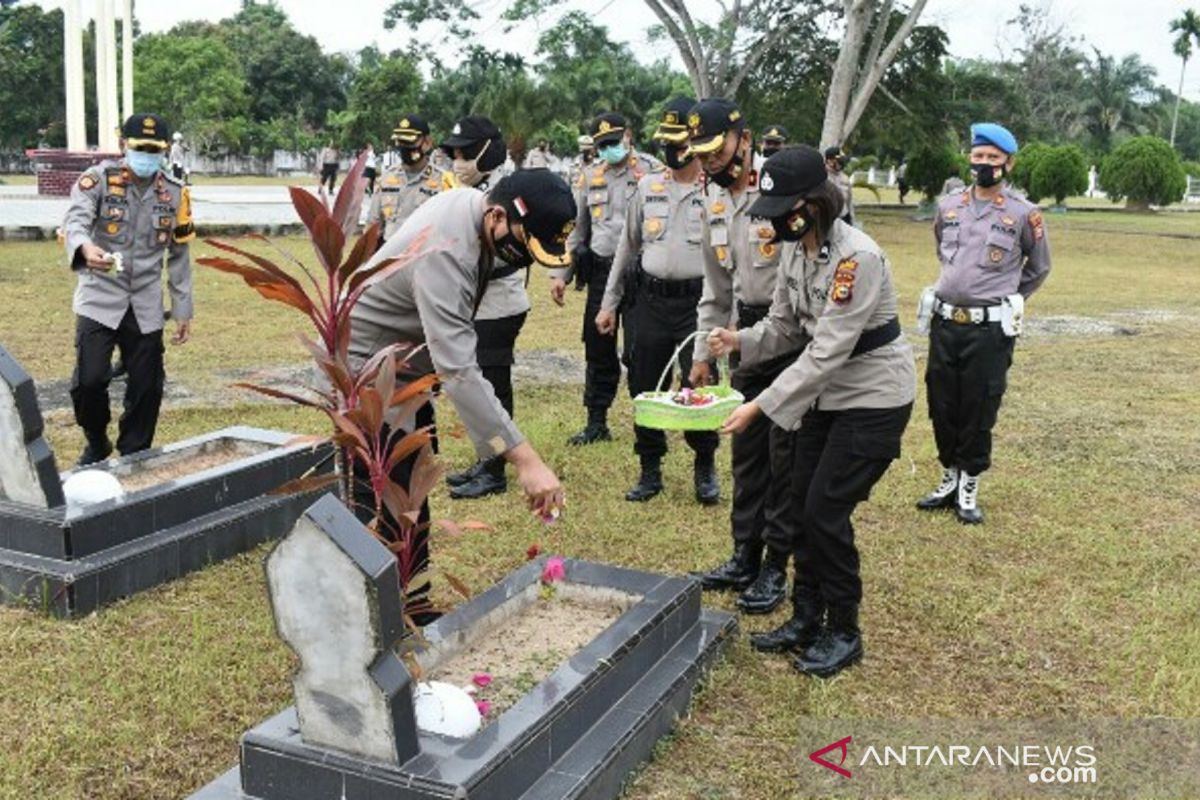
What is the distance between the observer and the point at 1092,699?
3.83m

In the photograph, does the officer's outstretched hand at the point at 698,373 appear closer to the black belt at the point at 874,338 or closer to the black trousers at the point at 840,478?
the black trousers at the point at 840,478

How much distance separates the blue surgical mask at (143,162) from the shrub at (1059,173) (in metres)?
32.6

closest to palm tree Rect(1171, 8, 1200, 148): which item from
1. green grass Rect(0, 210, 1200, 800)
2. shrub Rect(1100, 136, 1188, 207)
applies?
shrub Rect(1100, 136, 1188, 207)

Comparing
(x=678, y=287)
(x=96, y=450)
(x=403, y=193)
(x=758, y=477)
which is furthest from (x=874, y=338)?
(x=403, y=193)

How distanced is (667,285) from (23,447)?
2.97 m

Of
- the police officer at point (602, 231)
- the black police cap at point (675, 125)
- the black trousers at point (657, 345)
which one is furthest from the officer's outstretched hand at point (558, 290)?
the black police cap at point (675, 125)

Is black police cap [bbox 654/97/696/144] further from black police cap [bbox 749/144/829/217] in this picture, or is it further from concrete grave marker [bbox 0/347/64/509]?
concrete grave marker [bbox 0/347/64/509]

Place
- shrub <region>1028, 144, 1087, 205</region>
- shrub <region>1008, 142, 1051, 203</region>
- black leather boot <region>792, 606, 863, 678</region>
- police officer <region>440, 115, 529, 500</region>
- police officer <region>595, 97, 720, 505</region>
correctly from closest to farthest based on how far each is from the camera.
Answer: black leather boot <region>792, 606, 863, 678</region> → police officer <region>595, 97, 720, 505</region> → police officer <region>440, 115, 529, 500</region> → shrub <region>1028, 144, 1087, 205</region> → shrub <region>1008, 142, 1051, 203</region>

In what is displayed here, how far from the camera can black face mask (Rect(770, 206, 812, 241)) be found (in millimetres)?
3668

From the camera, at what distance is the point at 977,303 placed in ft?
18.5

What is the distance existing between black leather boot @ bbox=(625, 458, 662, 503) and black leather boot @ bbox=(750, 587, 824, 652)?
1837 millimetres

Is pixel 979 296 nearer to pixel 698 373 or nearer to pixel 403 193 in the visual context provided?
pixel 698 373

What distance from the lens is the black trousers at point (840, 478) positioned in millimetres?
3791

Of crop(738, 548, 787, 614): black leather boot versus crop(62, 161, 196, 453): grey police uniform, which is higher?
crop(62, 161, 196, 453): grey police uniform
